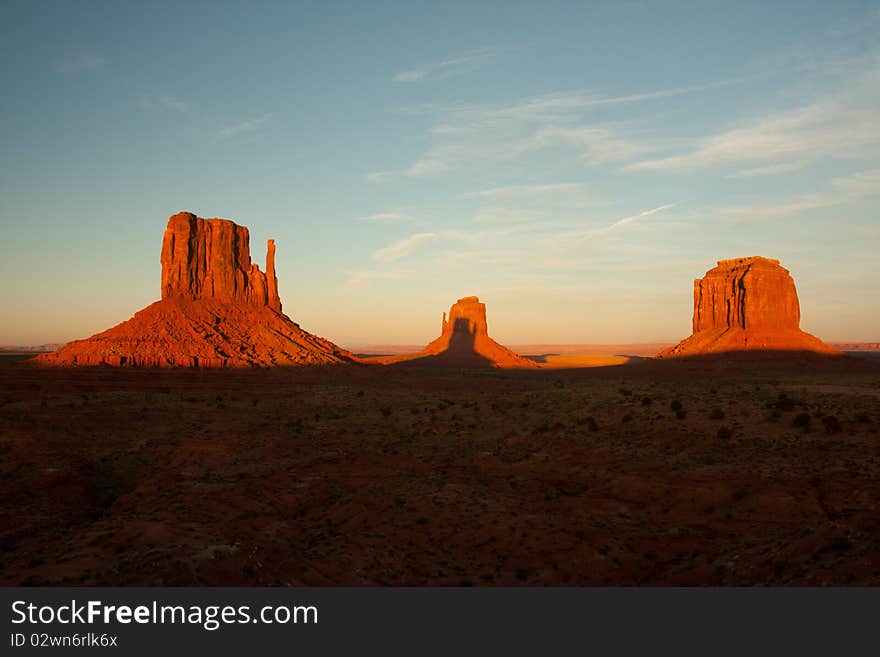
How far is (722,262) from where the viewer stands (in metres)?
114

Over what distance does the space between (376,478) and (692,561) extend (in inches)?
528

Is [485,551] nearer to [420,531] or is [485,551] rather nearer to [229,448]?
[420,531]

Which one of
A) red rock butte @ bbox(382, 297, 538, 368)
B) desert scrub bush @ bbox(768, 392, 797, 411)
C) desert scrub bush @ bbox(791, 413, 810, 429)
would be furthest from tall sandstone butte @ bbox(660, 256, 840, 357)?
desert scrub bush @ bbox(791, 413, 810, 429)

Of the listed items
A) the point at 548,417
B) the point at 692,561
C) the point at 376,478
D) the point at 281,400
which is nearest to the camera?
the point at 692,561

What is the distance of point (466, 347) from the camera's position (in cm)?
15275

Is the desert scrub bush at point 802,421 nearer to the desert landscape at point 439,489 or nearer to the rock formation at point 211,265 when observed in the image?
the desert landscape at point 439,489

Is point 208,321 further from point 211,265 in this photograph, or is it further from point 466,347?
point 466,347

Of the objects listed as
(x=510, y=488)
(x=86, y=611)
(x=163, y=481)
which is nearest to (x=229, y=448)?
(x=163, y=481)

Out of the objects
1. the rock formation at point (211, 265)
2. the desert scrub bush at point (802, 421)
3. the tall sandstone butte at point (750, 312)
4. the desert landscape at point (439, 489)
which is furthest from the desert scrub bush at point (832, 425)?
the rock formation at point (211, 265)

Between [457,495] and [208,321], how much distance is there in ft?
265

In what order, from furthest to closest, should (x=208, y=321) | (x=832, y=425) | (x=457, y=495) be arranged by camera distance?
(x=208, y=321)
(x=832, y=425)
(x=457, y=495)

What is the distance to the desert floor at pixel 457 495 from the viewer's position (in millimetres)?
13961

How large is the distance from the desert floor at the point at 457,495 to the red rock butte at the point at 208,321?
1600 inches

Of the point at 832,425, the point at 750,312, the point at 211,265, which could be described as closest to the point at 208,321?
the point at 211,265
